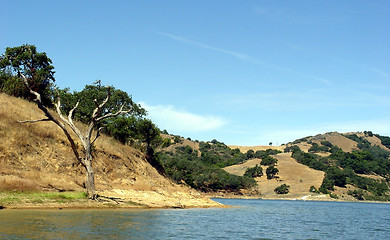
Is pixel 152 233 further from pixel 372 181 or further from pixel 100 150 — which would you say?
pixel 372 181

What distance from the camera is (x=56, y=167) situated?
130 ft

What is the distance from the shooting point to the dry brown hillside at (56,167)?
3534 cm

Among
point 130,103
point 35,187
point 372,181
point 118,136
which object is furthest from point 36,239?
point 372,181

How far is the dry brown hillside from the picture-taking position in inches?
1391

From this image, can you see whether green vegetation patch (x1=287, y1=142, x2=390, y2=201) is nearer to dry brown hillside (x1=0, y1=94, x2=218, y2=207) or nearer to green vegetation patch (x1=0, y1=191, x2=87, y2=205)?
dry brown hillside (x1=0, y1=94, x2=218, y2=207)

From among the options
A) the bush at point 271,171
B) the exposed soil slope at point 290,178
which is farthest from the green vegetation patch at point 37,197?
the bush at point 271,171

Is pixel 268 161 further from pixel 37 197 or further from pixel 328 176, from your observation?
pixel 37 197

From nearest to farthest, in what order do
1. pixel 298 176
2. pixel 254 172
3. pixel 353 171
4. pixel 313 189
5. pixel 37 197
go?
pixel 37 197, pixel 313 189, pixel 254 172, pixel 298 176, pixel 353 171

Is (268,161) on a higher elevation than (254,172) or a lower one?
higher

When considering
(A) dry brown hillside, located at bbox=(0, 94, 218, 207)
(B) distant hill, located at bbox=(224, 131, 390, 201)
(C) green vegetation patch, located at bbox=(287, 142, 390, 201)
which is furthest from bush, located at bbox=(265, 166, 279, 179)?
(A) dry brown hillside, located at bbox=(0, 94, 218, 207)

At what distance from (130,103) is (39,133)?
49.9 metres

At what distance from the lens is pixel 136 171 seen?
4975 centimetres

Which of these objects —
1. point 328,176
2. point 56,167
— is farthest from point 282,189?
point 56,167

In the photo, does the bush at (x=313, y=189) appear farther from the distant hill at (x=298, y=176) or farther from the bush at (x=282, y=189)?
the bush at (x=282, y=189)
